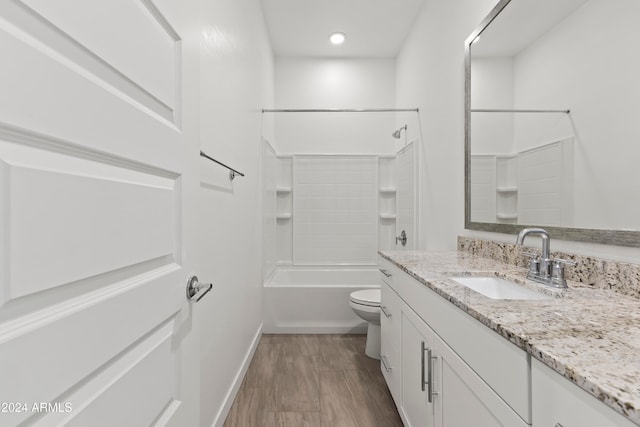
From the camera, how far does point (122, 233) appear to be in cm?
57

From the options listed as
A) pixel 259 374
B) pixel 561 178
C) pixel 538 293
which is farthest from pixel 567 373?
pixel 259 374

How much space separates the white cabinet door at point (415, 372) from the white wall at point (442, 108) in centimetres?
68

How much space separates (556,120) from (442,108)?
1081 millimetres

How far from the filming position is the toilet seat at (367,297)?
2346 mm

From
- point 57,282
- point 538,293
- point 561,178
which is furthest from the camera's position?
point 561,178

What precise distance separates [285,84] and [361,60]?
930 millimetres

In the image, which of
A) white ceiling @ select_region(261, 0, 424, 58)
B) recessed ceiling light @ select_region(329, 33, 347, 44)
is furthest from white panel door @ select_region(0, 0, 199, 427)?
recessed ceiling light @ select_region(329, 33, 347, 44)

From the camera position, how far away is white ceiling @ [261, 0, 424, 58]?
8.81 feet

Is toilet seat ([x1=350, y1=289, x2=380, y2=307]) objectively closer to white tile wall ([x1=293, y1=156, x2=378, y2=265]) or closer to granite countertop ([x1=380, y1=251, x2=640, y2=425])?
white tile wall ([x1=293, y1=156, x2=378, y2=265])

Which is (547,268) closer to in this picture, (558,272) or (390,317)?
(558,272)

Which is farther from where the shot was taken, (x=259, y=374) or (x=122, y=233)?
(x=259, y=374)

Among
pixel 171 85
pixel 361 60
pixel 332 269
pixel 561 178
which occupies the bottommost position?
pixel 332 269

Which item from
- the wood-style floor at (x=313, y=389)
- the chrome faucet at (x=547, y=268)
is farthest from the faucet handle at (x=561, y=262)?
the wood-style floor at (x=313, y=389)

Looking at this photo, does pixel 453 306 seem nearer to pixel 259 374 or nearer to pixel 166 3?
pixel 166 3
